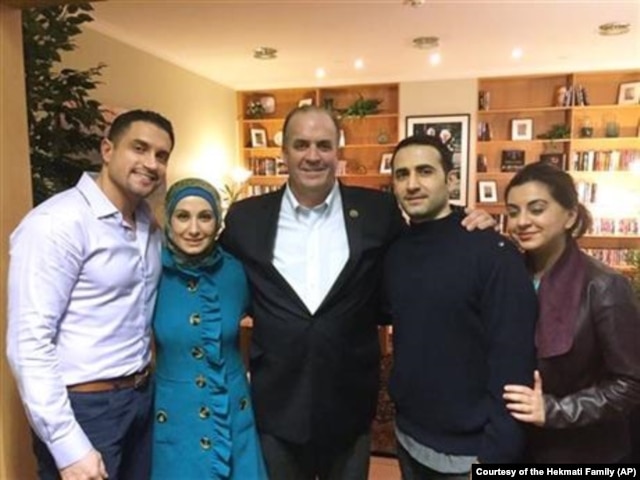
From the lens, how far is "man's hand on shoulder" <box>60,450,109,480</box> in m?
1.31

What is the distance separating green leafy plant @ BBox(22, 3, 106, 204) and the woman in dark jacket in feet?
5.77

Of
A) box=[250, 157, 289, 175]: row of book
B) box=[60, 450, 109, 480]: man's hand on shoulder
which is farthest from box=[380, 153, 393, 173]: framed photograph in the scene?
box=[60, 450, 109, 480]: man's hand on shoulder

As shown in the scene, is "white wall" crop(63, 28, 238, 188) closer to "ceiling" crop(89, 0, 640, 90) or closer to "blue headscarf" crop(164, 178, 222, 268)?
"ceiling" crop(89, 0, 640, 90)

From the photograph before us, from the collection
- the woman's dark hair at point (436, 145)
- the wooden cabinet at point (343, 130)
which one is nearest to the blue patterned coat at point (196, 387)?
the woman's dark hair at point (436, 145)

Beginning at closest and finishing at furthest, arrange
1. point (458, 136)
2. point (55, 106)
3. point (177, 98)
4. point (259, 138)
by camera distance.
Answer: point (55, 106) < point (177, 98) < point (458, 136) < point (259, 138)

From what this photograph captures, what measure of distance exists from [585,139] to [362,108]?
233 centimetres

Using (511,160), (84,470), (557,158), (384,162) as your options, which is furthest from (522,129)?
(84,470)

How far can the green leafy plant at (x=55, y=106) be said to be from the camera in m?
2.10

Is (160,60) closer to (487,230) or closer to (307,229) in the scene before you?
(307,229)

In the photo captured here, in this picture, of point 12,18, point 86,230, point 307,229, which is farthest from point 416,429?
point 12,18

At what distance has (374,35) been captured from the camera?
4285mm

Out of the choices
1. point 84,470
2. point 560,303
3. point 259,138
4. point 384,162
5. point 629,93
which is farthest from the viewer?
point 259,138

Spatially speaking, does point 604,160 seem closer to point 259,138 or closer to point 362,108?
point 362,108

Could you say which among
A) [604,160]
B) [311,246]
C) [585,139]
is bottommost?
[311,246]
